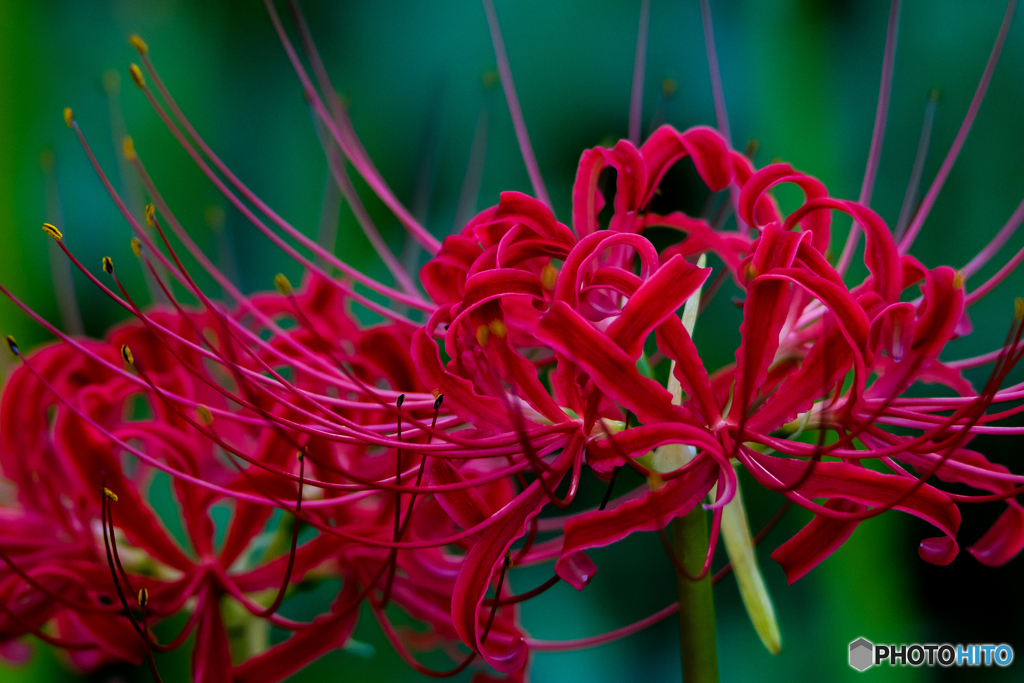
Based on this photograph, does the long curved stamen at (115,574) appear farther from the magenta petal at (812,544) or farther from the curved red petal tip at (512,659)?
the magenta petal at (812,544)

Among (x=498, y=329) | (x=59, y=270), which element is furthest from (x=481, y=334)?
(x=59, y=270)

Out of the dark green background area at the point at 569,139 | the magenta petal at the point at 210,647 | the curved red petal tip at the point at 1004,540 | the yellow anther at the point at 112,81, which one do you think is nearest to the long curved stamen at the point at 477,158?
the dark green background area at the point at 569,139

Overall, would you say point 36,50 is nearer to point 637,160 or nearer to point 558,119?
point 558,119

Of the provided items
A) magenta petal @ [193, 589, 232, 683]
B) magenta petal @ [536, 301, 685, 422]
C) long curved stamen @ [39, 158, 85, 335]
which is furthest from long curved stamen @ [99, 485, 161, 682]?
long curved stamen @ [39, 158, 85, 335]

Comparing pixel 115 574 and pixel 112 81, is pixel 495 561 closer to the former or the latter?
pixel 115 574

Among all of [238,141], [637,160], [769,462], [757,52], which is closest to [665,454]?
[769,462]

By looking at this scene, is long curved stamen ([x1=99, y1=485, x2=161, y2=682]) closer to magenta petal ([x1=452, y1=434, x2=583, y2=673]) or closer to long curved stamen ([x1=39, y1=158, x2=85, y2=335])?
magenta petal ([x1=452, y1=434, x2=583, y2=673])
